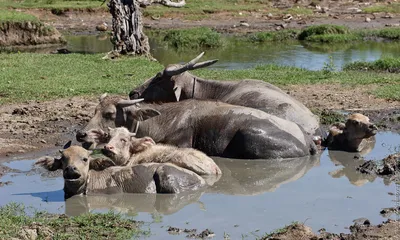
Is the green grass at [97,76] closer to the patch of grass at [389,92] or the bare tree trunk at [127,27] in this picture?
the patch of grass at [389,92]

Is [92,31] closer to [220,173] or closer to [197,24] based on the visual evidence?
[197,24]

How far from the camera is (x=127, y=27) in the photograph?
18625 millimetres

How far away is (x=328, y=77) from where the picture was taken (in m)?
15.4

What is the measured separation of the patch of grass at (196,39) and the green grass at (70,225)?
56.6 ft

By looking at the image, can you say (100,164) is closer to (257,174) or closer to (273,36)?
(257,174)

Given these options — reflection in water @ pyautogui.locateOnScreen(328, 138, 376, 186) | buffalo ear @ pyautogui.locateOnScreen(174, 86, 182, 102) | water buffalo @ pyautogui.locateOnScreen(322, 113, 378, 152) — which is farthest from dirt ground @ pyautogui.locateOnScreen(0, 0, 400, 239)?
buffalo ear @ pyautogui.locateOnScreen(174, 86, 182, 102)

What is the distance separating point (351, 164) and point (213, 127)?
1831 millimetres

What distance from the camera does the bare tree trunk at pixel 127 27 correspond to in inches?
725

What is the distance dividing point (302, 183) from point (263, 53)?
13.8m

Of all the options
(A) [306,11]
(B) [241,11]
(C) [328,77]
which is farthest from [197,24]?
(C) [328,77]

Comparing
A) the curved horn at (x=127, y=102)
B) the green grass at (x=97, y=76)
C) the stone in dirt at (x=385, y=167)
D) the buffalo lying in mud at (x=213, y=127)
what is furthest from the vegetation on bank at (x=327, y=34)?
the curved horn at (x=127, y=102)

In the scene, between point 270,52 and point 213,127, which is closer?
point 213,127

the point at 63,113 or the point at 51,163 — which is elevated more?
the point at 51,163

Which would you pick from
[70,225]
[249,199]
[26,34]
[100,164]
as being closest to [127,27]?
[26,34]
